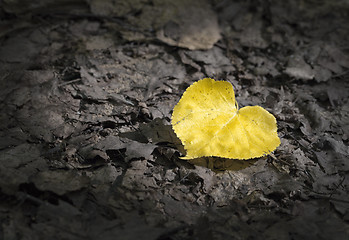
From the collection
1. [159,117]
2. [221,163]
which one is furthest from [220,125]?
[159,117]

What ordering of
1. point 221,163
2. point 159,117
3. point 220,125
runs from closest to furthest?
point 220,125 < point 221,163 < point 159,117

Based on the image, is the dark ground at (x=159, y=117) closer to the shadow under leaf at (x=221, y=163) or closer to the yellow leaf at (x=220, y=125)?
the shadow under leaf at (x=221, y=163)

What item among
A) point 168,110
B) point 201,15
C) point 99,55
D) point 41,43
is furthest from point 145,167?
point 201,15

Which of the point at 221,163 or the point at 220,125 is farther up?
the point at 220,125

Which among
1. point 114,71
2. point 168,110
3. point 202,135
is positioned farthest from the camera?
point 114,71

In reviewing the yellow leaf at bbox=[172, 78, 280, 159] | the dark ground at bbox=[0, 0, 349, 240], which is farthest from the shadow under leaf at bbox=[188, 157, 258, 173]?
the yellow leaf at bbox=[172, 78, 280, 159]

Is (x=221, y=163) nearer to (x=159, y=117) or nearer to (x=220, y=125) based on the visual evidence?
(x=220, y=125)

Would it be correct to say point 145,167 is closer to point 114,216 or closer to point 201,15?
point 114,216
